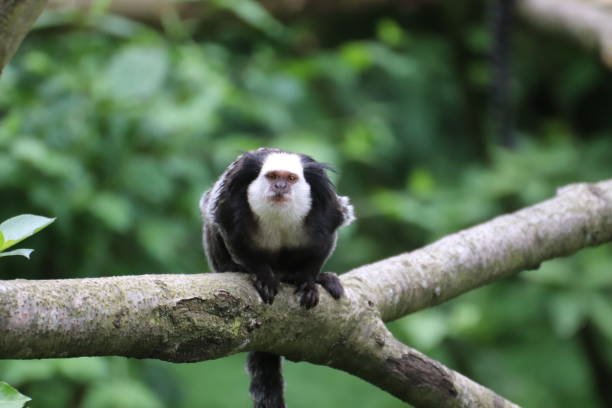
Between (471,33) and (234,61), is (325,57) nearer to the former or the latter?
(234,61)

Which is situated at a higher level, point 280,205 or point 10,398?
point 280,205

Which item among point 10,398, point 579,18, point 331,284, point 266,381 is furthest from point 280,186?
point 579,18

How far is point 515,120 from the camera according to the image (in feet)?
17.0

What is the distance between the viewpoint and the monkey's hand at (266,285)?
1.91 metres

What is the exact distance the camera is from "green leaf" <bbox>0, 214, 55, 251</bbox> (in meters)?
1.46

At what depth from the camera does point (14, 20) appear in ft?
4.94

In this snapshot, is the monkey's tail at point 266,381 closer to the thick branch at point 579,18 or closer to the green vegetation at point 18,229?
the green vegetation at point 18,229

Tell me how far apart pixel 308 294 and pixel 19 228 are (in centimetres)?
79

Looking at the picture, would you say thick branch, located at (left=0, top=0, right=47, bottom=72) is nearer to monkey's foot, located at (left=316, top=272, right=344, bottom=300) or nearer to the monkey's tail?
monkey's foot, located at (left=316, top=272, right=344, bottom=300)

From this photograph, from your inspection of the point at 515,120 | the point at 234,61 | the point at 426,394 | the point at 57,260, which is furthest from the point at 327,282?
the point at 515,120

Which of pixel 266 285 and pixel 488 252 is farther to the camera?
pixel 488 252

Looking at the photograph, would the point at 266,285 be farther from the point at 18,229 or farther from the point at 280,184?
the point at 18,229

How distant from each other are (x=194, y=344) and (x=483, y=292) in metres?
2.86

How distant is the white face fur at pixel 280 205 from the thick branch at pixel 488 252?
0.22 m
